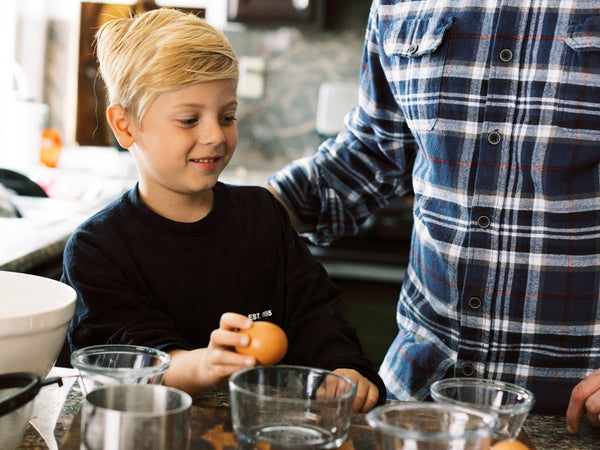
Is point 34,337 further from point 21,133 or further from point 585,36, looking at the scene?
point 21,133

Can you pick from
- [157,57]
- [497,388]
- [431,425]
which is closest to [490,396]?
[497,388]

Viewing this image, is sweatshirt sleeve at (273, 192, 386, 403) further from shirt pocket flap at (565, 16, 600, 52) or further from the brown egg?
shirt pocket flap at (565, 16, 600, 52)

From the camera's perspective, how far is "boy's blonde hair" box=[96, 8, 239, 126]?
1056 millimetres

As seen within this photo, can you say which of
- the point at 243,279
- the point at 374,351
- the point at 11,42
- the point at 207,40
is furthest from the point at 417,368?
the point at 11,42

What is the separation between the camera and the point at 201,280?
1.11 m

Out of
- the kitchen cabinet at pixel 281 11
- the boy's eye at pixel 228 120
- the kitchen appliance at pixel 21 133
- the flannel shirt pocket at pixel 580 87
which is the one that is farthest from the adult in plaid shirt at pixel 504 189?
the kitchen cabinet at pixel 281 11

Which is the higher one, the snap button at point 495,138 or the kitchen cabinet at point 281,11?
the kitchen cabinet at point 281,11

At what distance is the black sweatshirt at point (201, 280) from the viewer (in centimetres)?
101

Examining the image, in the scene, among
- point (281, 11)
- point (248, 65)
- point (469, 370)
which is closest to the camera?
point (469, 370)

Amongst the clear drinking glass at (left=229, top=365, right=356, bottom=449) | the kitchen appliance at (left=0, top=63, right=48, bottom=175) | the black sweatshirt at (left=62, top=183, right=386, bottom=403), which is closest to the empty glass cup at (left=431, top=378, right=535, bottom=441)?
the clear drinking glass at (left=229, top=365, right=356, bottom=449)

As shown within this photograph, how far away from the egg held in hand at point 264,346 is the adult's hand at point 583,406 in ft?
1.17

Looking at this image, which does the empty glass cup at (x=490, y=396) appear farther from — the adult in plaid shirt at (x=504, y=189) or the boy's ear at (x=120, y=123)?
the boy's ear at (x=120, y=123)

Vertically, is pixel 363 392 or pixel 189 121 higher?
pixel 189 121

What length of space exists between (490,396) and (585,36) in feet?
1.93
